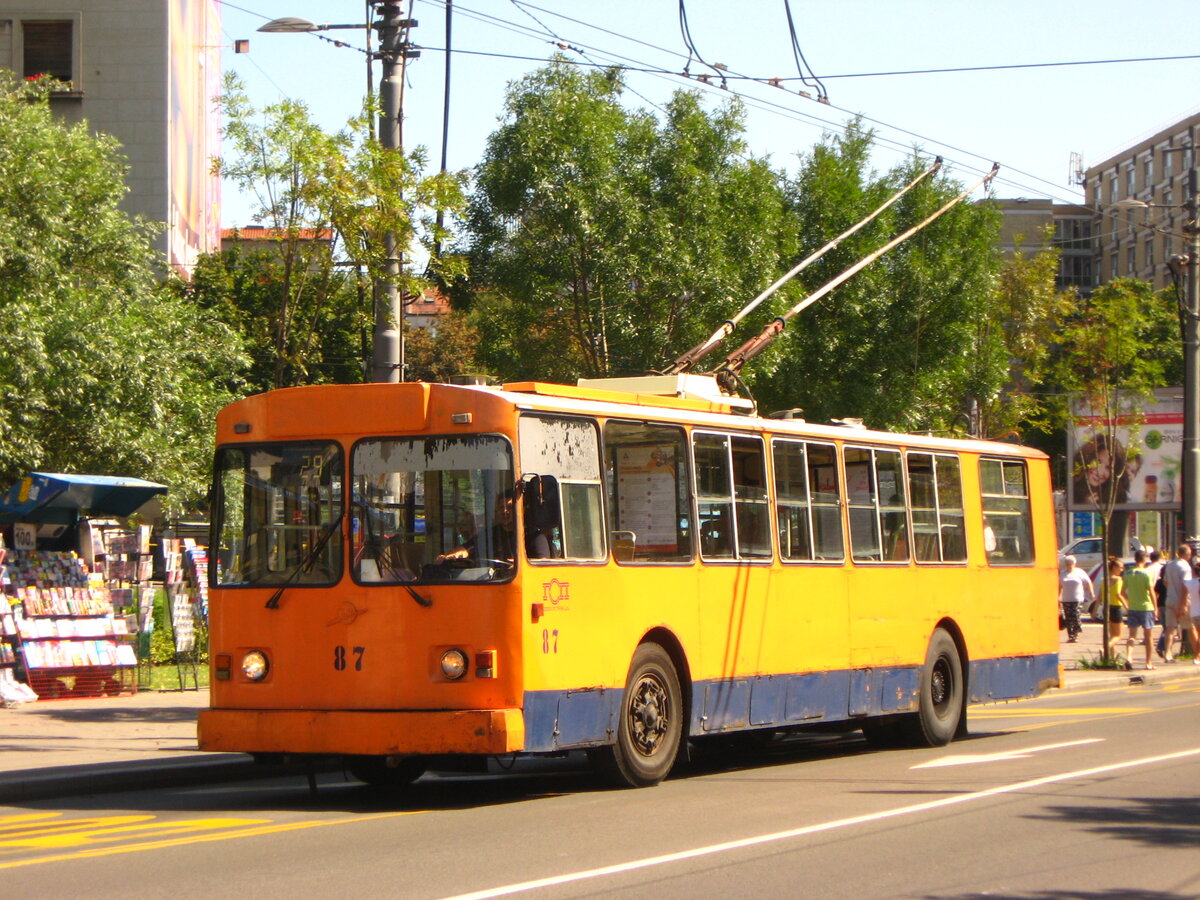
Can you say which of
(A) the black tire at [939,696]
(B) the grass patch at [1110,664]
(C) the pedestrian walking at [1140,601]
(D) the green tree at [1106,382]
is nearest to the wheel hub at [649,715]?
(A) the black tire at [939,696]

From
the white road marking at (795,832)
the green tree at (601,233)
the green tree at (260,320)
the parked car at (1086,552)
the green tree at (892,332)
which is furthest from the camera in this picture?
the parked car at (1086,552)

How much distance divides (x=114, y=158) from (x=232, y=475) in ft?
108

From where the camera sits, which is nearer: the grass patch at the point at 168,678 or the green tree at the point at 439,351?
the grass patch at the point at 168,678

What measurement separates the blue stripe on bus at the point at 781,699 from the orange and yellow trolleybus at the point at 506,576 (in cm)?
2

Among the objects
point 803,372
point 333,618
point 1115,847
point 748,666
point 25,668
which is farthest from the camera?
point 803,372

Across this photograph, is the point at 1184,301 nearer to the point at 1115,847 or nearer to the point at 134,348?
the point at 134,348

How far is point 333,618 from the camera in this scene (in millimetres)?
10852

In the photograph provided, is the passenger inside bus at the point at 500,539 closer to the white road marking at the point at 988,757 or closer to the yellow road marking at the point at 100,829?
the yellow road marking at the point at 100,829

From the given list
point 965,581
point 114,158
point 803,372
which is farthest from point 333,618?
point 114,158

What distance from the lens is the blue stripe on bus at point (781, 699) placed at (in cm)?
1077

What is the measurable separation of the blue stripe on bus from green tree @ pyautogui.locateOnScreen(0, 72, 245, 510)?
16969mm

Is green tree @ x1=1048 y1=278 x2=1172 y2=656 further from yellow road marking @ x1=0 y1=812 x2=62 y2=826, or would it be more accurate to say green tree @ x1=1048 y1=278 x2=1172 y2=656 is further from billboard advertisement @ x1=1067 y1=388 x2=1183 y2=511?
yellow road marking @ x1=0 y1=812 x2=62 y2=826

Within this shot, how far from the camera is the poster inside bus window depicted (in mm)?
11734

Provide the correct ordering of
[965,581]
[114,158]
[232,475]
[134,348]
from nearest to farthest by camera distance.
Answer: [232,475] < [965,581] < [134,348] < [114,158]
